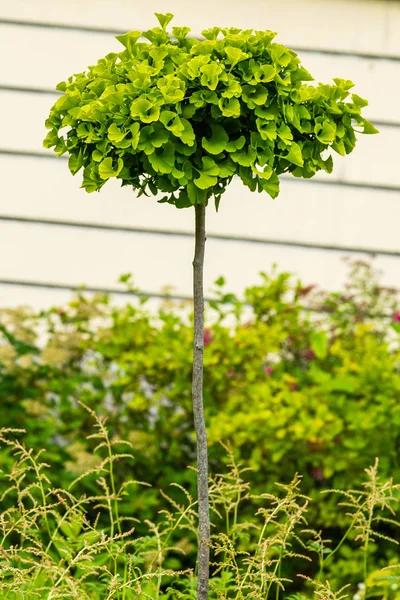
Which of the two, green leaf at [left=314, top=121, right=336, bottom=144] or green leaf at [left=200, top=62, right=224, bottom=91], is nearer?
green leaf at [left=200, top=62, right=224, bottom=91]

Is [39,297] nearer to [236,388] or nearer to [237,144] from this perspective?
[236,388]

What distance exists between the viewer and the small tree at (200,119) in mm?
1938

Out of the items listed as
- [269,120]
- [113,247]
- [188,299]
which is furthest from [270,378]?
[269,120]

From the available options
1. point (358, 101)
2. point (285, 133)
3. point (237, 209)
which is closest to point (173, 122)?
point (285, 133)

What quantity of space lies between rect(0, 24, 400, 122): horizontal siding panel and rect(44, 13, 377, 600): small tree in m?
2.38

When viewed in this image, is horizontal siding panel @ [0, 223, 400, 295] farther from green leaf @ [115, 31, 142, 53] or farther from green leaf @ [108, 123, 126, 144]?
green leaf @ [108, 123, 126, 144]

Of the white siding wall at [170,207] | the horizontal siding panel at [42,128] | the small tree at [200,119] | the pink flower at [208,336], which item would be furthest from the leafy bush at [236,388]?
the small tree at [200,119]

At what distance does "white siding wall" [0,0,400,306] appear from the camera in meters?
4.41

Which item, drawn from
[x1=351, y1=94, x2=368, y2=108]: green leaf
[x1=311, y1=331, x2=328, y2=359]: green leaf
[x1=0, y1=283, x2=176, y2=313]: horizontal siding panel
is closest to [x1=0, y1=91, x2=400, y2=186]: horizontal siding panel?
[x1=0, y1=283, x2=176, y2=313]: horizontal siding panel

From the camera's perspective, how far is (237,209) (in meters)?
4.43

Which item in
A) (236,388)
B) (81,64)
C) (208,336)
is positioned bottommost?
(236,388)

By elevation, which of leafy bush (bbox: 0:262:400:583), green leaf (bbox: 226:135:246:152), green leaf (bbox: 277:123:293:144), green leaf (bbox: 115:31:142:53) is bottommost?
leafy bush (bbox: 0:262:400:583)

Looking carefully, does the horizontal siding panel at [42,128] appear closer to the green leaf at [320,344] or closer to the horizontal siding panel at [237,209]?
the horizontal siding panel at [237,209]

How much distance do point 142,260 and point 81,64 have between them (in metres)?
1.07
